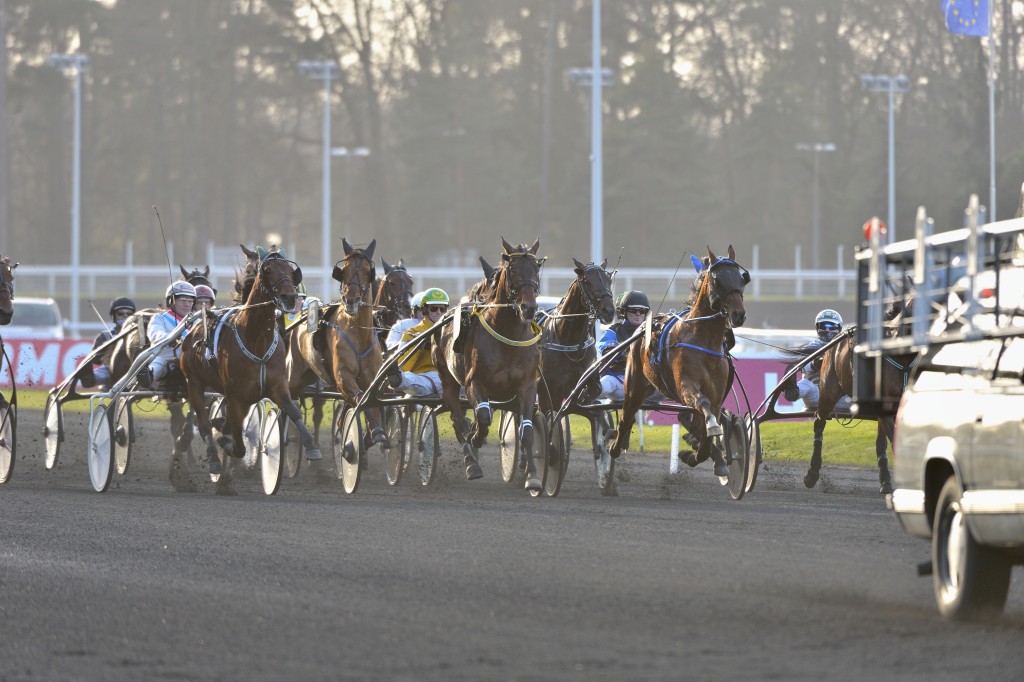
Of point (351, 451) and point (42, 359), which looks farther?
point (42, 359)

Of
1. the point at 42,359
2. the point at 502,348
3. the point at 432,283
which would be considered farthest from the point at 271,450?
the point at 432,283

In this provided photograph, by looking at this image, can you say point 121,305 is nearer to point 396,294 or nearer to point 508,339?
point 396,294

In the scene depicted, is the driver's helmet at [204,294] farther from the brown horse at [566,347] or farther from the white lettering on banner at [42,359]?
the white lettering on banner at [42,359]

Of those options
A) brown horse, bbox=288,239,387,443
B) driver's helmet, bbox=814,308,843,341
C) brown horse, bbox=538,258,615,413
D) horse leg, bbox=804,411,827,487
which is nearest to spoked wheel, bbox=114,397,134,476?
brown horse, bbox=288,239,387,443

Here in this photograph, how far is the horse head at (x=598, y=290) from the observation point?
1569cm

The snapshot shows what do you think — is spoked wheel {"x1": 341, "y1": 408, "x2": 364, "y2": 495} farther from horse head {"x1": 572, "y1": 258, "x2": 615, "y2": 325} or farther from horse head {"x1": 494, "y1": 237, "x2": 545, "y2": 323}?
horse head {"x1": 572, "y1": 258, "x2": 615, "y2": 325}

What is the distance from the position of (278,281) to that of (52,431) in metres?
3.63

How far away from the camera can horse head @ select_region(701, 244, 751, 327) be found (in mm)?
14930

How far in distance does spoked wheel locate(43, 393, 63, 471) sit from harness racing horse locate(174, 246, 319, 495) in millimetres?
2373

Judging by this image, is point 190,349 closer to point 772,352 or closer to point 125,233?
point 772,352

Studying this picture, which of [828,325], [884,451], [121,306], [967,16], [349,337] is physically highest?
[967,16]

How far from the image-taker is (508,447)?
16.9 metres

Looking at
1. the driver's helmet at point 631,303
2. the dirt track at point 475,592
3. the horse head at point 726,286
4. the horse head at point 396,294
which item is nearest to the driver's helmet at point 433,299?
the horse head at point 396,294

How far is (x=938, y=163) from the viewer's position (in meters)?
64.3
